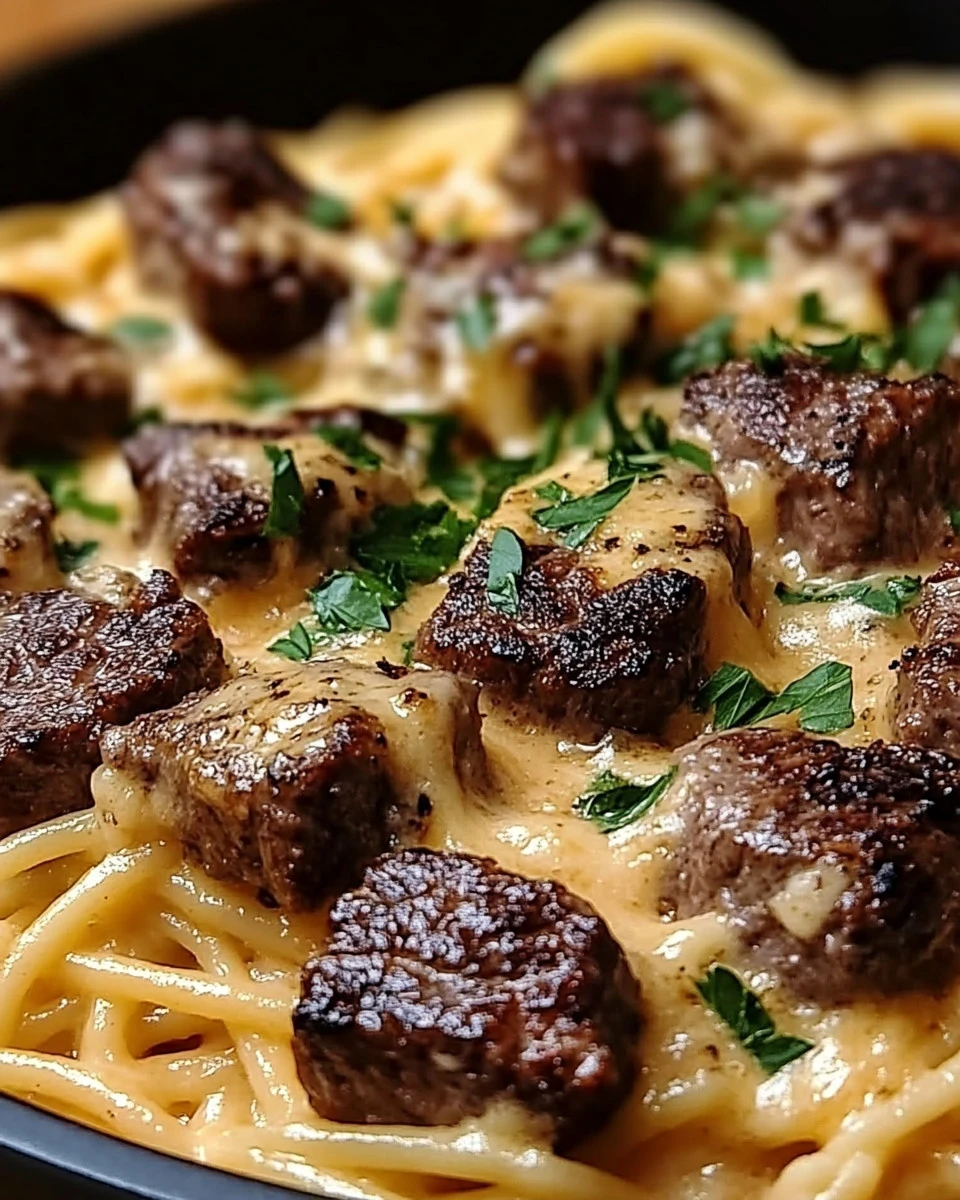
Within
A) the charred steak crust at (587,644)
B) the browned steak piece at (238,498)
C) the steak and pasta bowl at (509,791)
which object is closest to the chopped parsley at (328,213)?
the steak and pasta bowl at (509,791)

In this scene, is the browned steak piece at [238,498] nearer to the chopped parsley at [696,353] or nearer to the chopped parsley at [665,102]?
the chopped parsley at [696,353]

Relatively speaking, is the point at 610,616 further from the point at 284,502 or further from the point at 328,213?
the point at 328,213

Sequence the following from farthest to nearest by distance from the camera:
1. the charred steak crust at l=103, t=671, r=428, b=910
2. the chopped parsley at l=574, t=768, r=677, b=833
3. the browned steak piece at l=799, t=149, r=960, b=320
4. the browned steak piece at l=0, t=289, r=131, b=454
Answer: the browned steak piece at l=799, t=149, r=960, b=320, the browned steak piece at l=0, t=289, r=131, b=454, the chopped parsley at l=574, t=768, r=677, b=833, the charred steak crust at l=103, t=671, r=428, b=910

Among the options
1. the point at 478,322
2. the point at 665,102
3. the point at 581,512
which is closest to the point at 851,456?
the point at 581,512

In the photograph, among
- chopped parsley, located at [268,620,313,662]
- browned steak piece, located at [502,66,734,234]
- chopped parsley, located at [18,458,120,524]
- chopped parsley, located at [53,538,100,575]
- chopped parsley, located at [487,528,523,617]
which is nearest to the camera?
chopped parsley, located at [487,528,523,617]

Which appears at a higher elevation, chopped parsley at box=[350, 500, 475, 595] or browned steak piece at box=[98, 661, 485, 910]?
browned steak piece at box=[98, 661, 485, 910]

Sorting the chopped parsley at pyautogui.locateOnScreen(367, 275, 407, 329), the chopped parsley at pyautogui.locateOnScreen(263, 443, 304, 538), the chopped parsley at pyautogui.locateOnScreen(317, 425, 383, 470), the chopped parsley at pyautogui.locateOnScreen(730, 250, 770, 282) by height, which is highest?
the chopped parsley at pyautogui.locateOnScreen(263, 443, 304, 538)

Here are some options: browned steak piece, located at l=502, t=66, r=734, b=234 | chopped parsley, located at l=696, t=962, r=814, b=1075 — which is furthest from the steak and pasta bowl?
browned steak piece, located at l=502, t=66, r=734, b=234

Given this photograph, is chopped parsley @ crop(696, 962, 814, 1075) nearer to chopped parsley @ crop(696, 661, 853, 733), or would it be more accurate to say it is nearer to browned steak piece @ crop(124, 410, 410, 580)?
chopped parsley @ crop(696, 661, 853, 733)
